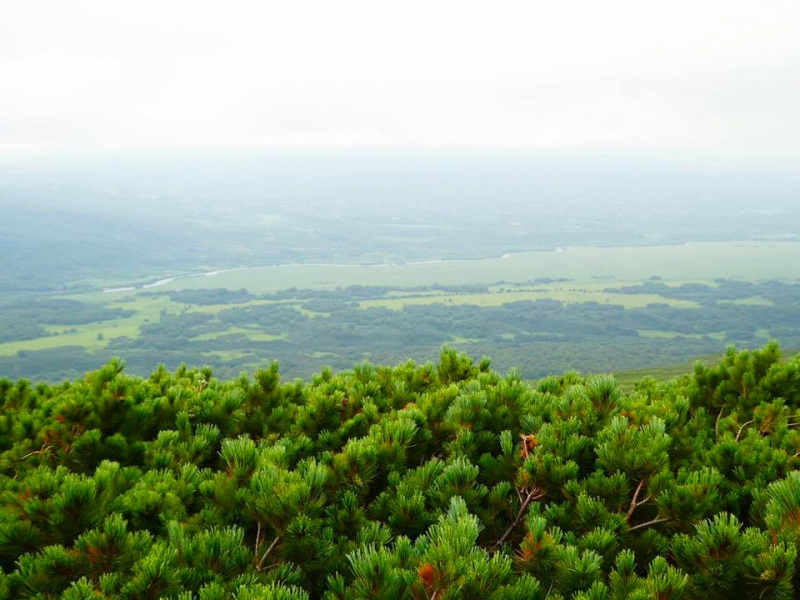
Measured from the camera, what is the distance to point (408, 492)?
173 inches

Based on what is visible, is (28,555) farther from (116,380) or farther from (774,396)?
(774,396)

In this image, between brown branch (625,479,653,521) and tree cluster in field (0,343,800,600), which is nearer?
tree cluster in field (0,343,800,600)

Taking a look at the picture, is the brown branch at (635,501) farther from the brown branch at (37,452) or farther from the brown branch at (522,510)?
the brown branch at (37,452)

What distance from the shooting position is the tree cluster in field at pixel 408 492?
11.2ft

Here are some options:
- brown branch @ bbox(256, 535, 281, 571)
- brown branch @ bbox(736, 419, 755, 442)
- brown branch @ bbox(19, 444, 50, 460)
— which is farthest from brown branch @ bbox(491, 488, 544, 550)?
brown branch @ bbox(19, 444, 50, 460)

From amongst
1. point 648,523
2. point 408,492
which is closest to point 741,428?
point 648,523

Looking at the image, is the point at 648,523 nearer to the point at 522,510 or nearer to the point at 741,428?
the point at 522,510

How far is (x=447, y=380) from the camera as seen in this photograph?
292 inches

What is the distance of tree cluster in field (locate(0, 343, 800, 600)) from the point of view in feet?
11.2

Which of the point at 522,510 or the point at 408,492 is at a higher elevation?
the point at 408,492

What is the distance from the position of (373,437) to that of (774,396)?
3.83 m

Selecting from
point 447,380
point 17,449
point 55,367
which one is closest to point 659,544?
point 447,380

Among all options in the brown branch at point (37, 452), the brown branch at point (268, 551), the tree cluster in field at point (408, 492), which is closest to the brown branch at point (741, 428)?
the tree cluster in field at point (408, 492)

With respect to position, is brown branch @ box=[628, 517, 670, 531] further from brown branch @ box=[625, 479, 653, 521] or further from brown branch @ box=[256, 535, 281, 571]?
brown branch @ box=[256, 535, 281, 571]
